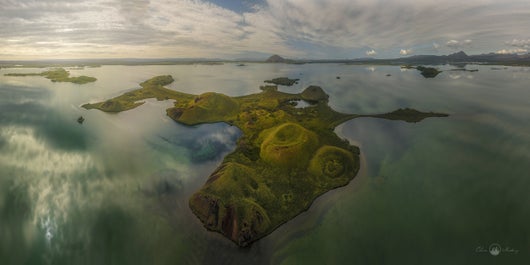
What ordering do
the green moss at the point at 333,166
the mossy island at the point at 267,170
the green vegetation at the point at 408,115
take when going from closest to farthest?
the mossy island at the point at 267,170 → the green moss at the point at 333,166 → the green vegetation at the point at 408,115

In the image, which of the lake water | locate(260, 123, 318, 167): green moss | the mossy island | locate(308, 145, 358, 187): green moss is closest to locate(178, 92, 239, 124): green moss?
the mossy island

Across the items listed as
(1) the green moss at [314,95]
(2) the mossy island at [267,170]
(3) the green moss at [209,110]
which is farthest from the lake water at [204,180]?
(1) the green moss at [314,95]

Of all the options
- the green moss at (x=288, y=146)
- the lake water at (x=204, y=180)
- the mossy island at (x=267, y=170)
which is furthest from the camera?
the green moss at (x=288, y=146)

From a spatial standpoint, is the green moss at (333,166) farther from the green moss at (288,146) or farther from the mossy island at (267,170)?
the green moss at (288,146)

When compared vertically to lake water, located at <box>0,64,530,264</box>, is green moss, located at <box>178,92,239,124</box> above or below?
above

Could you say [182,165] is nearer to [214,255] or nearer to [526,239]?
[214,255]

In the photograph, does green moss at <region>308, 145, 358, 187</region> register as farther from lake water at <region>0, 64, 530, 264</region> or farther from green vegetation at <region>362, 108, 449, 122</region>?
green vegetation at <region>362, 108, 449, 122</region>

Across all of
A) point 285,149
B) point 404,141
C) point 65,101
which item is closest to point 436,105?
point 404,141
